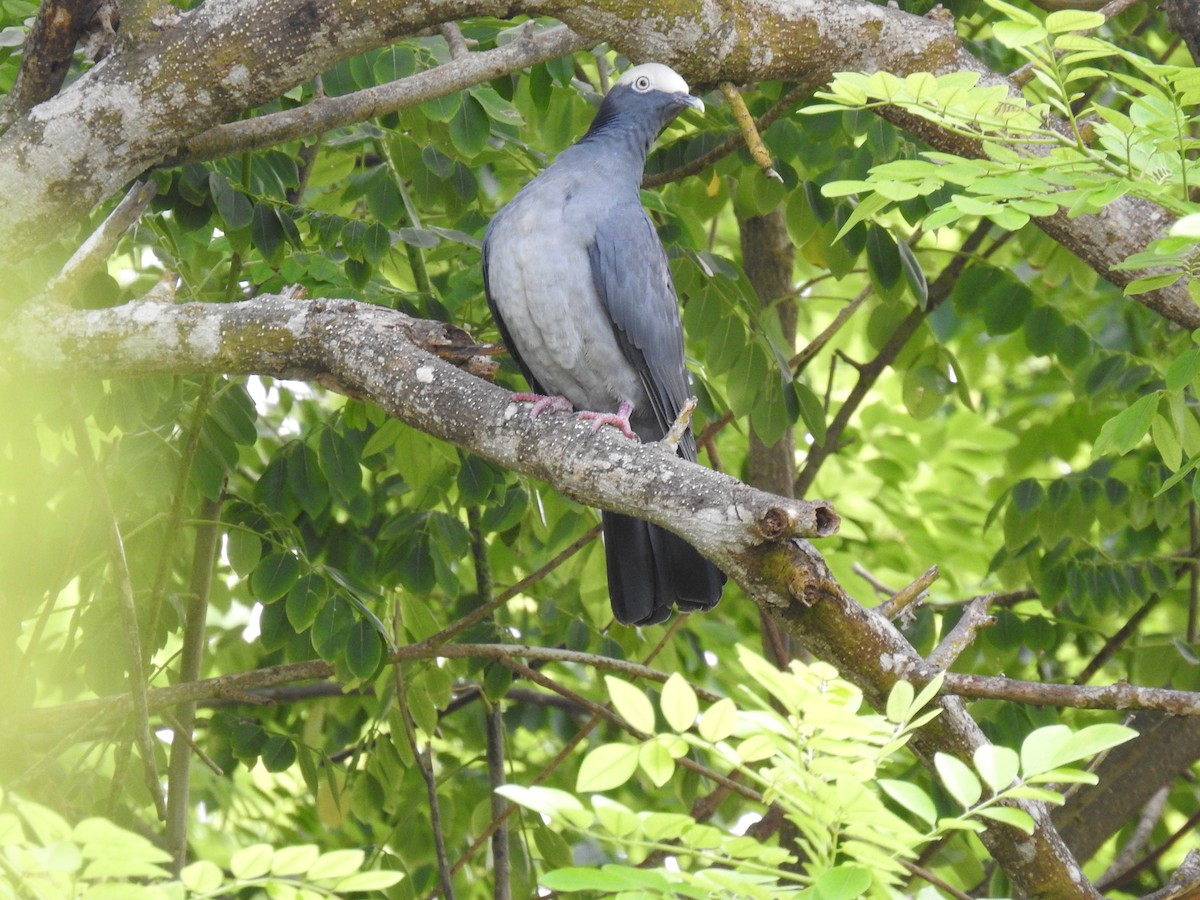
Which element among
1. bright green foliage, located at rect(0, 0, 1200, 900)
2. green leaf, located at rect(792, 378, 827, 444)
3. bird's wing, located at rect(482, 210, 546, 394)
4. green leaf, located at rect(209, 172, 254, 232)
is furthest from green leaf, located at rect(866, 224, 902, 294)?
green leaf, located at rect(209, 172, 254, 232)

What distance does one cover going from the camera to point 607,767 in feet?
5.06

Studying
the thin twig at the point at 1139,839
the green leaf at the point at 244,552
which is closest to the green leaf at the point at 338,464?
the green leaf at the point at 244,552

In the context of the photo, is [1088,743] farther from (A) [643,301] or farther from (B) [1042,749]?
(A) [643,301]

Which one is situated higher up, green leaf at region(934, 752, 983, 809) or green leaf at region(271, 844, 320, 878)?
green leaf at region(934, 752, 983, 809)

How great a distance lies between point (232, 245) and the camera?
352cm

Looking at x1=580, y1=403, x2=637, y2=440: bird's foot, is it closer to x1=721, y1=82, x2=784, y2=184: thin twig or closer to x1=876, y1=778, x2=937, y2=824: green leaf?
x1=721, y1=82, x2=784, y2=184: thin twig

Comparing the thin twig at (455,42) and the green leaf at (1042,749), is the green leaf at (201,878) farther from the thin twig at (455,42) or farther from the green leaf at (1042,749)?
the thin twig at (455,42)

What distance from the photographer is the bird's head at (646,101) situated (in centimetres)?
387

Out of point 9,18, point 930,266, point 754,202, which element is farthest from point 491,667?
point 930,266

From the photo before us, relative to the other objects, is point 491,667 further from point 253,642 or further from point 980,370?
point 980,370

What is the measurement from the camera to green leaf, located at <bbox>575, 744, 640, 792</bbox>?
4.99ft

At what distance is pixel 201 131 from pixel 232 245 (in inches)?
35.2

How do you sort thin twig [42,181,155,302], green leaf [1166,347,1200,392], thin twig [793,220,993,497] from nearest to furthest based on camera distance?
1. green leaf [1166,347,1200,392]
2. thin twig [42,181,155,302]
3. thin twig [793,220,993,497]

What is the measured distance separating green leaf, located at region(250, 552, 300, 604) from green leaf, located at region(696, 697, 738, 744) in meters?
2.27
